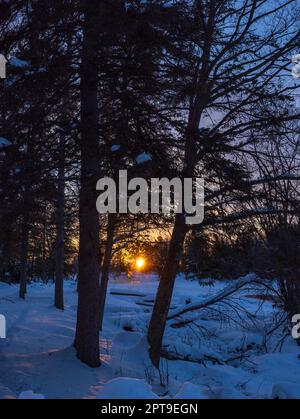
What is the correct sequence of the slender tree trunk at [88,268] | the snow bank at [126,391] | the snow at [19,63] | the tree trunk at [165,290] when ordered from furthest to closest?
the tree trunk at [165,290] → the slender tree trunk at [88,268] → the snow at [19,63] → the snow bank at [126,391]

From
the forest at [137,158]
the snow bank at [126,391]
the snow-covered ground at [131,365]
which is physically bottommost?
the snow-covered ground at [131,365]

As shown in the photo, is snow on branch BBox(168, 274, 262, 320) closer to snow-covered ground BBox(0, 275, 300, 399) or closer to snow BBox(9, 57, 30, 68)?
snow-covered ground BBox(0, 275, 300, 399)

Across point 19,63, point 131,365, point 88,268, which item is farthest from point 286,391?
point 19,63

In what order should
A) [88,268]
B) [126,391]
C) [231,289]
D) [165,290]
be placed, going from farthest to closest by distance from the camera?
[231,289] < [165,290] < [88,268] < [126,391]

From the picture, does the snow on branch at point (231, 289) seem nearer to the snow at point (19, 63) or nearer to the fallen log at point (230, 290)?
the fallen log at point (230, 290)

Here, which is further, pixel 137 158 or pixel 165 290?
pixel 165 290

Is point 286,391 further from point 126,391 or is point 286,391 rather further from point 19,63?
point 19,63

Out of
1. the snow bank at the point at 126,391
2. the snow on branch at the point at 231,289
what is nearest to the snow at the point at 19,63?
the snow bank at the point at 126,391

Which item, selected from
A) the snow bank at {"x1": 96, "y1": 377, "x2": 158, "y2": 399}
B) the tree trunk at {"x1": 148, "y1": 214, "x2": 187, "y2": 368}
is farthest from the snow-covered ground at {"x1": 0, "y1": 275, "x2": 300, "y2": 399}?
the tree trunk at {"x1": 148, "y1": 214, "x2": 187, "y2": 368}

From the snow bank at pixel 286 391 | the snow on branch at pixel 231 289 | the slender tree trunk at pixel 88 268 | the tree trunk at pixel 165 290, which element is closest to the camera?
the snow bank at pixel 286 391

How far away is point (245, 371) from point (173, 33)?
9.11m

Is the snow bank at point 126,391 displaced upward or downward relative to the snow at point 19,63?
downward

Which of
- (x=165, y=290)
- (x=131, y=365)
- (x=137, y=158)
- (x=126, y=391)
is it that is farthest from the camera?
(x=165, y=290)
